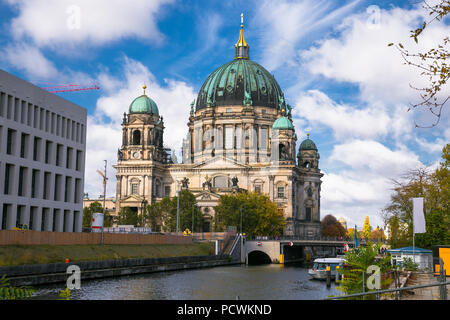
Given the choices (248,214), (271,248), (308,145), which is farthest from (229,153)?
(271,248)

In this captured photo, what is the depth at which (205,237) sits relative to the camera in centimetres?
9544

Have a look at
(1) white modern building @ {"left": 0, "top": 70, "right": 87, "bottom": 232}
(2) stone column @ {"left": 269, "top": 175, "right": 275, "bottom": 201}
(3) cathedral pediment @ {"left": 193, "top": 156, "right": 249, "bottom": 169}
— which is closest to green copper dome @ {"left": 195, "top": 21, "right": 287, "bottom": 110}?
(3) cathedral pediment @ {"left": 193, "top": 156, "right": 249, "bottom": 169}

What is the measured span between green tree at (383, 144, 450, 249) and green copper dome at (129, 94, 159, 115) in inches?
2921

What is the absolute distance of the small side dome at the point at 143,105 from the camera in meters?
132

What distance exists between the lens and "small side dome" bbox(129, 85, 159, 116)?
433ft

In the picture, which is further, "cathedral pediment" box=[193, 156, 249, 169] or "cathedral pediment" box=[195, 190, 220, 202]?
"cathedral pediment" box=[193, 156, 249, 169]

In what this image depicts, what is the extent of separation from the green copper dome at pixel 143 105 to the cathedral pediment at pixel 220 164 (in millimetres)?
17466

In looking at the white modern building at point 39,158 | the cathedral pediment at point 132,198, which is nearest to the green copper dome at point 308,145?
the cathedral pediment at point 132,198

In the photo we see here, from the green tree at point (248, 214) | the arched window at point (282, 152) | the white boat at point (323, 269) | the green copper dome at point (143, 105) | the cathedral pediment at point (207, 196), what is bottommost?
the white boat at point (323, 269)

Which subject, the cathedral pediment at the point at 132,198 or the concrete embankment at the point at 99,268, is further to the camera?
the cathedral pediment at the point at 132,198

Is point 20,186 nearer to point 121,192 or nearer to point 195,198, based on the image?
point 195,198

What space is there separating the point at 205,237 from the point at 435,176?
1768 inches

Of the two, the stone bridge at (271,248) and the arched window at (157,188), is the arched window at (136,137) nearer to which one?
the arched window at (157,188)

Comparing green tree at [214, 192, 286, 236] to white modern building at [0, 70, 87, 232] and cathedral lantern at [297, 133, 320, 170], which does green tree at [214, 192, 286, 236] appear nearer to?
cathedral lantern at [297, 133, 320, 170]
